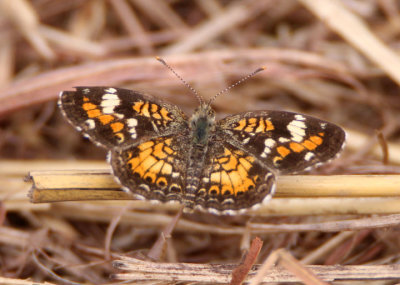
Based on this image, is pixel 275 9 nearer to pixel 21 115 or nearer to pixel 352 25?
pixel 352 25

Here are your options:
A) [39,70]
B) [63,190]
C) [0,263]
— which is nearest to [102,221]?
[0,263]

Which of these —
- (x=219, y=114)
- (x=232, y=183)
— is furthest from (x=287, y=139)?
(x=219, y=114)

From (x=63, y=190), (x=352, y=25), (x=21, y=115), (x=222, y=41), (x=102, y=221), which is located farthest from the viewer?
(x=222, y=41)

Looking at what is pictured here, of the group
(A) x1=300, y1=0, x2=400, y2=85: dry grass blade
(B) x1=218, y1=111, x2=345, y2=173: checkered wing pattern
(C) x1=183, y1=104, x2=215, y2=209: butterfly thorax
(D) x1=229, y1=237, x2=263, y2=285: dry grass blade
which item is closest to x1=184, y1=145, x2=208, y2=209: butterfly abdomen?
(C) x1=183, y1=104, x2=215, y2=209: butterfly thorax

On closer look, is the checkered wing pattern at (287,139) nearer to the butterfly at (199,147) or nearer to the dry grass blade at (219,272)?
the butterfly at (199,147)

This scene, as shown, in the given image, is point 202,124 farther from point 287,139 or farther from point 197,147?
point 287,139

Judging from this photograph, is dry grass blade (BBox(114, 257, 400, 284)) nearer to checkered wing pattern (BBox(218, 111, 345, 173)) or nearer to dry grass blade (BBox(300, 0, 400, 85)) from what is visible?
checkered wing pattern (BBox(218, 111, 345, 173))
